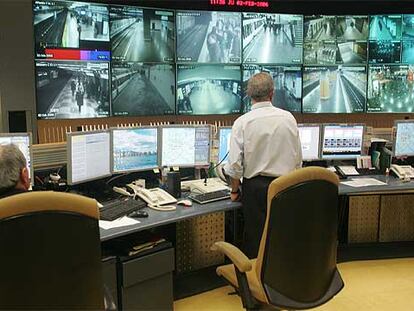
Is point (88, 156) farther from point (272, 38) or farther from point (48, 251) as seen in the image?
point (272, 38)

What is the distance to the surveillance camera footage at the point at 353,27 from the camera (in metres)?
5.13

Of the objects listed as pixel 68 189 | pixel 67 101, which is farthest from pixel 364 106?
pixel 68 189

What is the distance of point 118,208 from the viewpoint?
3012 millimetres

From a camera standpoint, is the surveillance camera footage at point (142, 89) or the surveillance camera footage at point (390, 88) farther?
the surveillance camera footage at point (390, 88)

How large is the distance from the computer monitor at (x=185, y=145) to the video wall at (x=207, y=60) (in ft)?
3.92

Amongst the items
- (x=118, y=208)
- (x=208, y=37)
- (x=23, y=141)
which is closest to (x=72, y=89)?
(x=208, y=37)

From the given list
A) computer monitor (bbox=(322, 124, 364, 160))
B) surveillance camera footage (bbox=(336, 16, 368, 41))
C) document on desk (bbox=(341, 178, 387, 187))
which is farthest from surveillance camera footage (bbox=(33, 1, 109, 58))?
document on desk (bbox=(341, 178, 387, 187))

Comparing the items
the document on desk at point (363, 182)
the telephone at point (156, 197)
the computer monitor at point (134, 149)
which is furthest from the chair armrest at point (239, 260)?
the document on desk at point (363, 182)

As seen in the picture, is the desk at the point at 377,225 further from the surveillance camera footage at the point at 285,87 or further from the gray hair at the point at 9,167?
the gray hair at the point at 9,167

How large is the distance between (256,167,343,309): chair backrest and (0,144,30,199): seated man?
1.07 meters

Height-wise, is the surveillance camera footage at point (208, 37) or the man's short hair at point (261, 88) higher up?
the surveillance camera footage at point (208, 37)

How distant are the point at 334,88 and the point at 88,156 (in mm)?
3034

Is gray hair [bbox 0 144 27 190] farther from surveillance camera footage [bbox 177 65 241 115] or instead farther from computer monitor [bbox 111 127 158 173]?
surveillance camera footage [bbox 177 65 241 115]

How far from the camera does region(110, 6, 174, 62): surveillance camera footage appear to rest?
4586 mm
